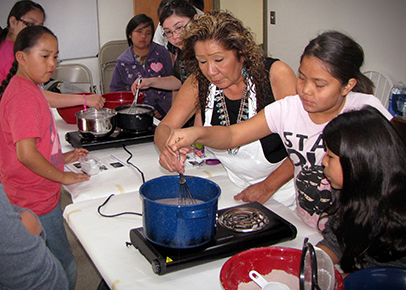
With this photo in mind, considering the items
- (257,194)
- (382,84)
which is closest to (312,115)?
(257,194)

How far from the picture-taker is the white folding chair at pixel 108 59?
469 cm

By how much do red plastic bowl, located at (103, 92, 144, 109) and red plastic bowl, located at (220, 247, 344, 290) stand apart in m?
1.56

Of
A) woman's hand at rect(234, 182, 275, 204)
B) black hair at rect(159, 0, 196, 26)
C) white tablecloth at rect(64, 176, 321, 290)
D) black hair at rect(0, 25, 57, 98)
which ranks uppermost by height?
black hair at rect(159, 0, 196, 26)

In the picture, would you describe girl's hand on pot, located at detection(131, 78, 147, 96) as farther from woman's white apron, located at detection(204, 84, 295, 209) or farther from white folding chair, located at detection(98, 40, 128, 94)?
white folding chair, located at detection(98, 40, 128, 94)

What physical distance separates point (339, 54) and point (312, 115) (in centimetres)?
23

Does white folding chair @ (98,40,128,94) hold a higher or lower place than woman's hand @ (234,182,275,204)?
higher

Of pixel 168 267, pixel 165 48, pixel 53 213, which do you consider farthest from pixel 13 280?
pixel 165 48

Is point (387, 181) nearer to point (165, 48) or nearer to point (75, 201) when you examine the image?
point (75, 201)

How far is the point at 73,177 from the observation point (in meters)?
1.64

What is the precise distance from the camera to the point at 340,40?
117 cm

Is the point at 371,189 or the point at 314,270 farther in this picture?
the point at 371,189

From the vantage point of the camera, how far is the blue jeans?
167cm

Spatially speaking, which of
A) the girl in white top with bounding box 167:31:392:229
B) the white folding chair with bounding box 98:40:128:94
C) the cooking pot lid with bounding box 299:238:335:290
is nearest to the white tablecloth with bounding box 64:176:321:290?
the girl in white top with bounding box 167:31:392:229

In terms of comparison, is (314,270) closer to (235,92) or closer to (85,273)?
(235,92)
